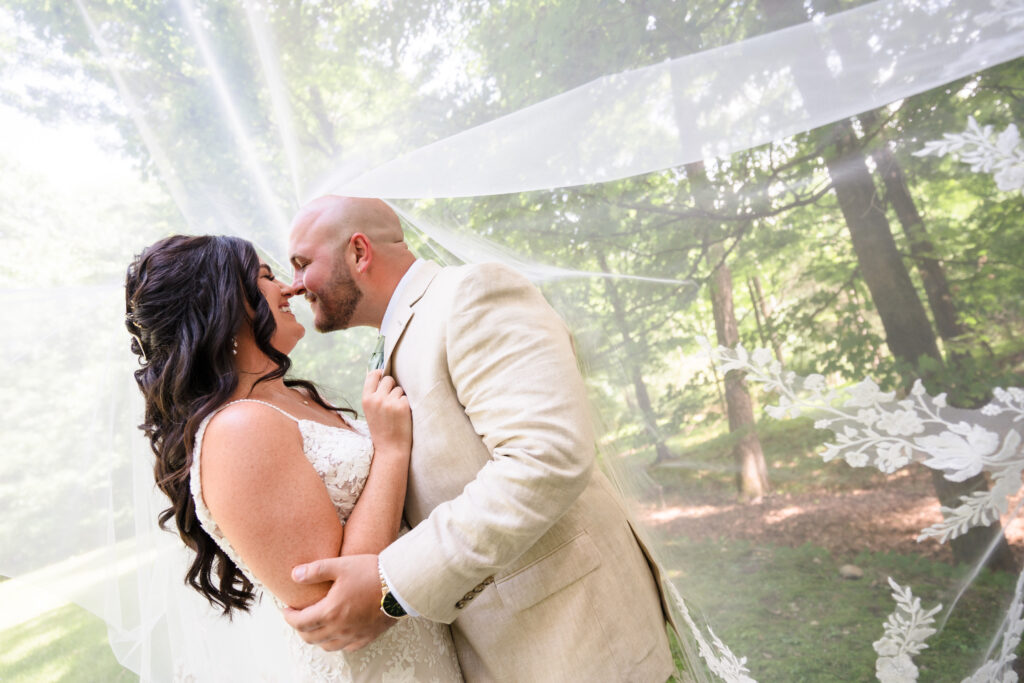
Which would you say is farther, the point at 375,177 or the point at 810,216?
the point at 375,177

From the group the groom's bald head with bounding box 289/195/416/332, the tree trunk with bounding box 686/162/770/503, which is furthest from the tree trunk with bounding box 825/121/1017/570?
the groom's bald head with bounding box 289/195/416/332

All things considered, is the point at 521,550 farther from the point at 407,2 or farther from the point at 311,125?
the point at 407,2

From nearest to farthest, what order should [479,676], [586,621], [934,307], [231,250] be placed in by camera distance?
[934,307] → [586,621] → [479,676] → [231,250]

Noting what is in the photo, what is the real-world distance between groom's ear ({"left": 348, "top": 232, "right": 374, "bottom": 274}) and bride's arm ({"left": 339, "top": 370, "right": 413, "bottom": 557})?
437 mm

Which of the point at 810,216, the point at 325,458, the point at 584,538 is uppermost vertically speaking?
the point at 810,216

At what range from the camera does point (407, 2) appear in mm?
2109

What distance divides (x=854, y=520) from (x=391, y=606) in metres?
1.22

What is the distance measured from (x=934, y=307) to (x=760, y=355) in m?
0.41

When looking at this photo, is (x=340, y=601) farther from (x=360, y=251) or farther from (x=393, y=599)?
(x=360, y=251)

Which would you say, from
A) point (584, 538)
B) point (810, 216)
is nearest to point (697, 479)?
point (584, 538)

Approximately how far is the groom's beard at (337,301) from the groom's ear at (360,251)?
0.05 meters

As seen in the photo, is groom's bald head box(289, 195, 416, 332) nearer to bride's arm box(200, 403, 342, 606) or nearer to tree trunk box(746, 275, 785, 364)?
bride's arm box(200, 403, 342, 606)

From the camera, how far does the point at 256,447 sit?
1760 millimetres

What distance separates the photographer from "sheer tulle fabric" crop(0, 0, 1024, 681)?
5.24 ft
